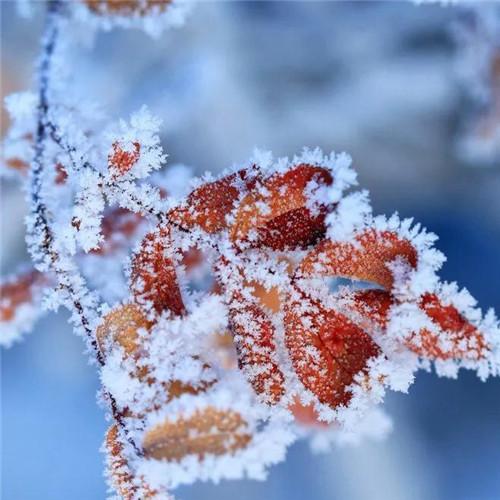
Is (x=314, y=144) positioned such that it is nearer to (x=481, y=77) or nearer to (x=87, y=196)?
(x=481, y=77)

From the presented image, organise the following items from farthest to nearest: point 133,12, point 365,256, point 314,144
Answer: point 314,144 → point 133,12 → point 365,256

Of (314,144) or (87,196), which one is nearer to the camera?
(87,196)

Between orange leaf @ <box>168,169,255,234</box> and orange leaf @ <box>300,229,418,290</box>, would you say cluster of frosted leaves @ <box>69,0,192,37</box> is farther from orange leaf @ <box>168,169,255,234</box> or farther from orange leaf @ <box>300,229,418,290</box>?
orange leaf @ <box>300,229,418,290</box>

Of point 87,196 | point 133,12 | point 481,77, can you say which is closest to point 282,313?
point 87,196

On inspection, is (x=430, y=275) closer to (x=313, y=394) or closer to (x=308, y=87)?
(x=313, y=394)

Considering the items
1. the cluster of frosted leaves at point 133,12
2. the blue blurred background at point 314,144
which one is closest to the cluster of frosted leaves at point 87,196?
the cluster of frosted leaves at point 133,12

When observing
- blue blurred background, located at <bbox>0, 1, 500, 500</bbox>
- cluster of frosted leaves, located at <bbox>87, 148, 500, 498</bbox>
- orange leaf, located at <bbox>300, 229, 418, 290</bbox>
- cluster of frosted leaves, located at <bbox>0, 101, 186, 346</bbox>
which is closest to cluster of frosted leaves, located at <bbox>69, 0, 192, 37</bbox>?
cluster of frosted leaves, located at <bbox>0, 101, 186, 346</bbox>

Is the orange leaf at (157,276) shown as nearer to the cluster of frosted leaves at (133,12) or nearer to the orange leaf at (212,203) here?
the orange leaf at (212,203)
